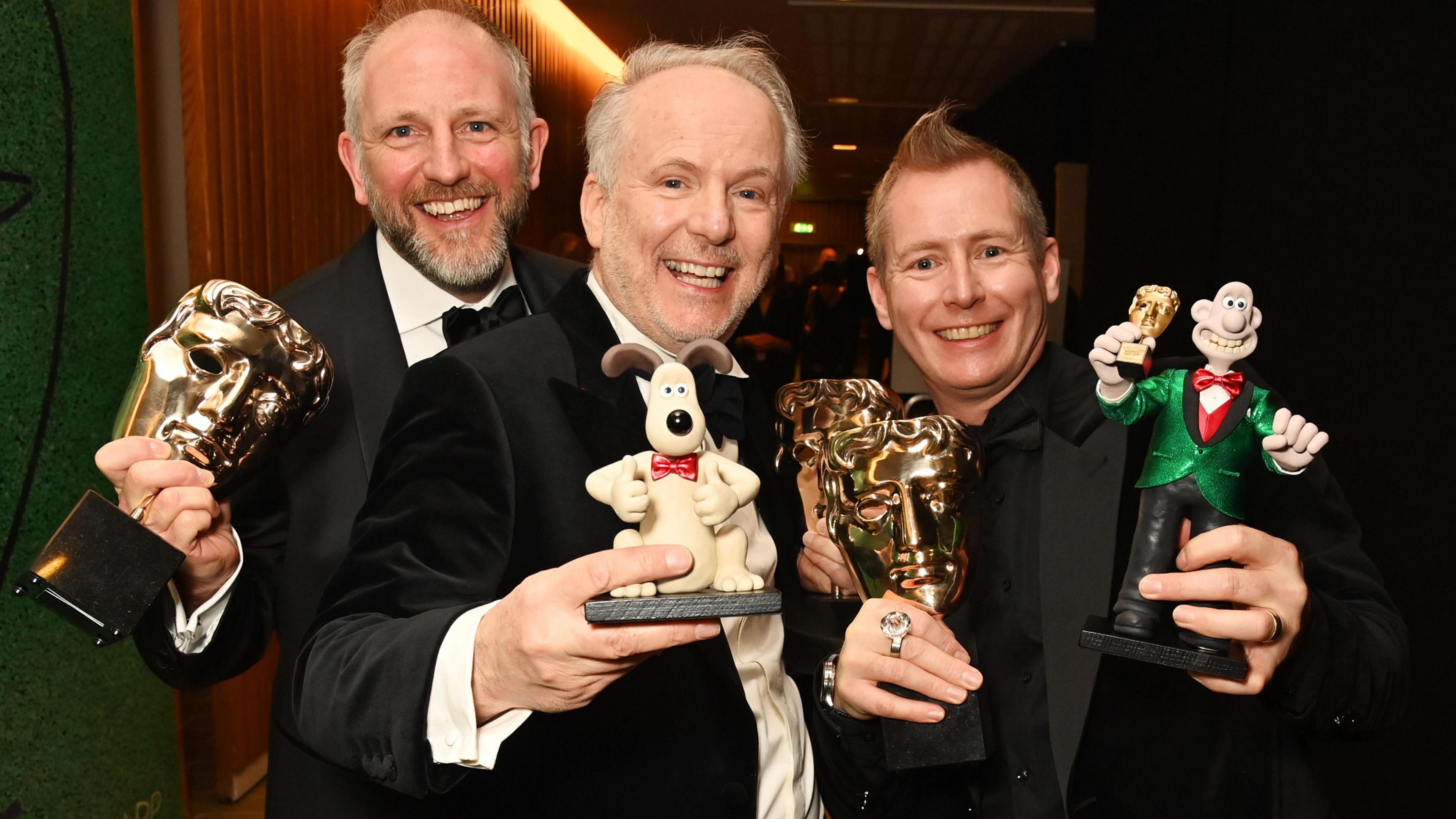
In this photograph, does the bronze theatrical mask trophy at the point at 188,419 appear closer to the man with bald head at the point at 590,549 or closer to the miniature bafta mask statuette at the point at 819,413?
the man with bald head at the point at 590,549

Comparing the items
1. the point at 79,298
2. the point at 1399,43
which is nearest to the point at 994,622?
the point at 1399,43

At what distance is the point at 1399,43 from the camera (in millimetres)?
3166

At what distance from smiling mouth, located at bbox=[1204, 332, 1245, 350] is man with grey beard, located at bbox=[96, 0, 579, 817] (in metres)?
1.46

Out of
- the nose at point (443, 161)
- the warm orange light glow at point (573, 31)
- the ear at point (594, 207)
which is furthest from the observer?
the warm orange light glow at point (573, 31)

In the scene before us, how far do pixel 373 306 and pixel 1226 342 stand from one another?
5.42 feet

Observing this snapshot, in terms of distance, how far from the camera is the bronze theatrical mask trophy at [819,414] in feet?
5.90

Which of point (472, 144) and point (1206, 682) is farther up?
point (472, 144)

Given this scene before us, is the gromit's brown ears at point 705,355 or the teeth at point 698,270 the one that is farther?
the teeth at point 698,270

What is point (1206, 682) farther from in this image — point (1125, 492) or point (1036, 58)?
point (1036, 58)

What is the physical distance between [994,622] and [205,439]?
4.60 feet

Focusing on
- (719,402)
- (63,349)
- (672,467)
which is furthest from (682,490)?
(63,349)

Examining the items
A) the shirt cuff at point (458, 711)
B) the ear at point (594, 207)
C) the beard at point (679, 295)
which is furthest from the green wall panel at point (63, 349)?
the shirt cuff at point (458, 711)

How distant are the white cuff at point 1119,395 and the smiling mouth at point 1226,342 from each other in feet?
0.41

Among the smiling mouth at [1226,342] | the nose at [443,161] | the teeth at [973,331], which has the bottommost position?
the teeth at [973,331]
